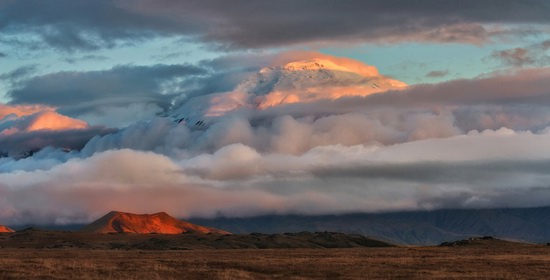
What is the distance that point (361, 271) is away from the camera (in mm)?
99688

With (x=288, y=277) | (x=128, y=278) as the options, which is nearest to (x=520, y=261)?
(x=288, y=277)

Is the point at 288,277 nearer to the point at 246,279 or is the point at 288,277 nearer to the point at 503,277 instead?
the point at 246,279

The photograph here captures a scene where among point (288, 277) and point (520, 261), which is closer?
point (288, 277)

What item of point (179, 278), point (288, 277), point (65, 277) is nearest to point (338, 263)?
point (288, 277)

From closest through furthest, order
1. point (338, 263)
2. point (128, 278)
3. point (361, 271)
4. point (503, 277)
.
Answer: point (128, 278) → point (503, 277) → point (361, 271) → point (338, 263)

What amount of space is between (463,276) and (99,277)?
39.4 m

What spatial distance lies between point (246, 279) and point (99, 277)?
49.9 feet

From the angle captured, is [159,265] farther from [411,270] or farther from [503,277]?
[503,277]

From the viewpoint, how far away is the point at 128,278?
85125mm

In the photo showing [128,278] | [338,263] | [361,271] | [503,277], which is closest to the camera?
[128,278]

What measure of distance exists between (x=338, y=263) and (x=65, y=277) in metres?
41.7

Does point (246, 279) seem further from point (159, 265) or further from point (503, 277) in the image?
point (503, 277)

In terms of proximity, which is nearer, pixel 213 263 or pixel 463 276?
pixel 463 276

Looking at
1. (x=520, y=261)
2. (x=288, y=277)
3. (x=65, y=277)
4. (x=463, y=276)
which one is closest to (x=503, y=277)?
(x=463, y=276)
